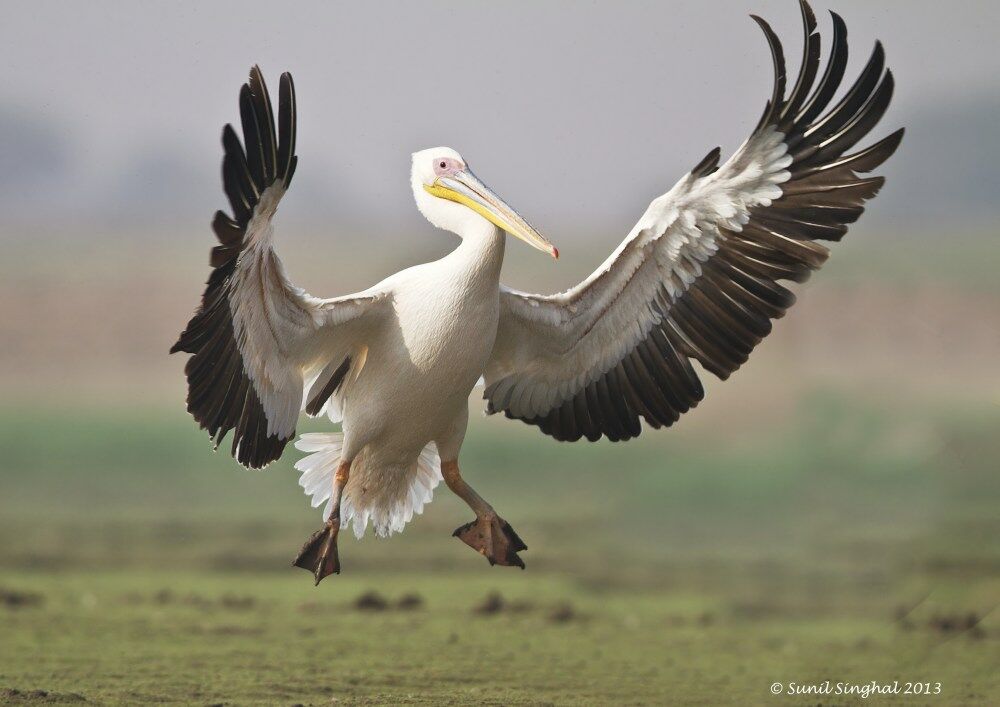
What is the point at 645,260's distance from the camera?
7.27 m

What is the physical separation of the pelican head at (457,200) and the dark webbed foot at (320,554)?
1.69 metres

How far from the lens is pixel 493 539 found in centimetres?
725

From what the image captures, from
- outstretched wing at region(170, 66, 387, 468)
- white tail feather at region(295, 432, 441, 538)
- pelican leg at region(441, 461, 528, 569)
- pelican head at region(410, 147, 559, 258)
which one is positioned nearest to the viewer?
outstretched wing at region(170, 66, 387, 468)

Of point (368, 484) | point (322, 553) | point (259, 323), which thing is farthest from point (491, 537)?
point (259, 323)

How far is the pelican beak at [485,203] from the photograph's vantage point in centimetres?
648

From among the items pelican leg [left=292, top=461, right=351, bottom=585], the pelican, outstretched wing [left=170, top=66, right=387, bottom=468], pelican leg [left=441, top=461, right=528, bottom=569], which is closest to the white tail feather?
the pelican

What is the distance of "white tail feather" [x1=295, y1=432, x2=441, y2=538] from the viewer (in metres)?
7.59

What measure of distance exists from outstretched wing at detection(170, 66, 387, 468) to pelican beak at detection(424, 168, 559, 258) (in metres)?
0.65

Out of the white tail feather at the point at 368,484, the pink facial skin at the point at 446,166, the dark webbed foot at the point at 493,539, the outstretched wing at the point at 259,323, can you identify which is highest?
the pink facial skin at the point at 446,166

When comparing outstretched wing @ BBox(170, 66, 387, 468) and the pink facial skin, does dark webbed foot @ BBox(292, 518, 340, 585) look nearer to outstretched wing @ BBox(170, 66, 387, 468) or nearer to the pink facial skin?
outstretched wing @ BBox(170, 66, 387, 468)

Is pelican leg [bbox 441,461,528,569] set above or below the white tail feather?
below

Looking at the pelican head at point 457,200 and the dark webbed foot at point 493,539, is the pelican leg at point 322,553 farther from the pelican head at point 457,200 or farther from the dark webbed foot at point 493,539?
the pelican head at point 457,200

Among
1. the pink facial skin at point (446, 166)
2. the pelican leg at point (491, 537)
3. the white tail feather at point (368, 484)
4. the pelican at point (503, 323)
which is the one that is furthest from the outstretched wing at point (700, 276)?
the pelican leg at point (491, 537)

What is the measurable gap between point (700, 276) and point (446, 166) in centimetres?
155
